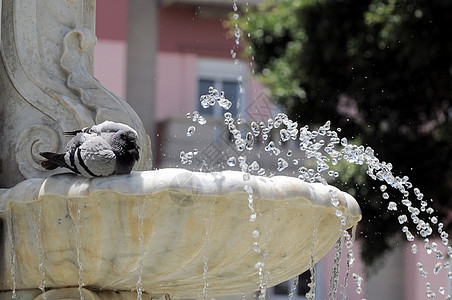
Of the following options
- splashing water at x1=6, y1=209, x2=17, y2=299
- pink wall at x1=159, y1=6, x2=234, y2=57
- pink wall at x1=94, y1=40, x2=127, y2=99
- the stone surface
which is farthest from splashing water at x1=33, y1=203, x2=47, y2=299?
pink wall at x1=159, y1=6, x2=234, y2=57

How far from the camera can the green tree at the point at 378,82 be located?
42.9ft

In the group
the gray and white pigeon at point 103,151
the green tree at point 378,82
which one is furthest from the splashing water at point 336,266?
the green tree at point 378,82

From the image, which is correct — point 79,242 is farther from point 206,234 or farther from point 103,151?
point 206,234

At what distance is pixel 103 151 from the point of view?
4.55 m

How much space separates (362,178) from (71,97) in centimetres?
741

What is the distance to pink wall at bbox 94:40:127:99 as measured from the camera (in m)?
17.9

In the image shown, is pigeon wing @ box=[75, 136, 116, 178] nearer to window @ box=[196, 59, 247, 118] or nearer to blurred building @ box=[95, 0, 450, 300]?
blurred building @ box=[95, 0, 450, 300]

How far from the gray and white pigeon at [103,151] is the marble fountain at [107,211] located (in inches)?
1.9

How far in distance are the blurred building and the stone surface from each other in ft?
38.1

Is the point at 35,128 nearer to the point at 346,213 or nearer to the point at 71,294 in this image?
the point at 71,294

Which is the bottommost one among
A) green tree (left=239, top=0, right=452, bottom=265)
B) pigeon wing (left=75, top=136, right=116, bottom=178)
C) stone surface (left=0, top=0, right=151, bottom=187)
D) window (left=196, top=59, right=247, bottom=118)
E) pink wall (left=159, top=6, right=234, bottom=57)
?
pigeon wing (left=75, top=136, right=116, bottom=178)

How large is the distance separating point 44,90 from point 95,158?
0.81 m

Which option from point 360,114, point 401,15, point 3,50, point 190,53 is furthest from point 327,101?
point 3,50

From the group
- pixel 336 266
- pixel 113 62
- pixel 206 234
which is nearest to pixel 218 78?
pixel 113 62
